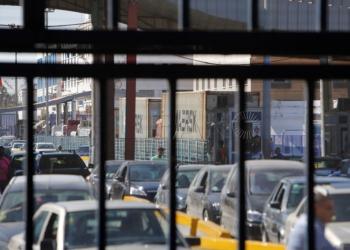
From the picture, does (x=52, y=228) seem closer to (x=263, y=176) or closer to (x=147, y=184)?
(x=263, y=176)

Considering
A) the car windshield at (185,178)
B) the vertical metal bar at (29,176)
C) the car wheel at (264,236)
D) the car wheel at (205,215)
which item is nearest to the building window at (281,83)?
the vertical metal bar at (29,176)

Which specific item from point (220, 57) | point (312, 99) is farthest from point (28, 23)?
point (312, 99)

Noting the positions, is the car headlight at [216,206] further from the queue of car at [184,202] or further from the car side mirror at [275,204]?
the car side mirror at [275,204]

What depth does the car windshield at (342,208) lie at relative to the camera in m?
5.34

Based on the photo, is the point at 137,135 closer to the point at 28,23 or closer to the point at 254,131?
the point at 254,131

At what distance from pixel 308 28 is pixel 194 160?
417 centimetres

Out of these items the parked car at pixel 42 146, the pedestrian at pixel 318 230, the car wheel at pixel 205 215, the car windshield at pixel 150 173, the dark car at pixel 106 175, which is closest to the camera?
the dark car at pixel 106 175

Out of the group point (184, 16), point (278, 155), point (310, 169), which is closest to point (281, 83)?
point (310, 169)

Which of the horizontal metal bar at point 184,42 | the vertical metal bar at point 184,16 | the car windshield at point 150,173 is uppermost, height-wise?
the vertical metal bar at point 184,16

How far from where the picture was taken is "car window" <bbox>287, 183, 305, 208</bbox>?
15.7 feet

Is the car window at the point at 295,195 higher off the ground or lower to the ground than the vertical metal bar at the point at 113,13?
lower

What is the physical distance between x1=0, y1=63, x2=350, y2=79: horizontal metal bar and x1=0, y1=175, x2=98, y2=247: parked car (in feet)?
1.36

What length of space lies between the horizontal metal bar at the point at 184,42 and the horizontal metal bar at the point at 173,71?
50 mm

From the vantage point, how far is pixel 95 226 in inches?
146
